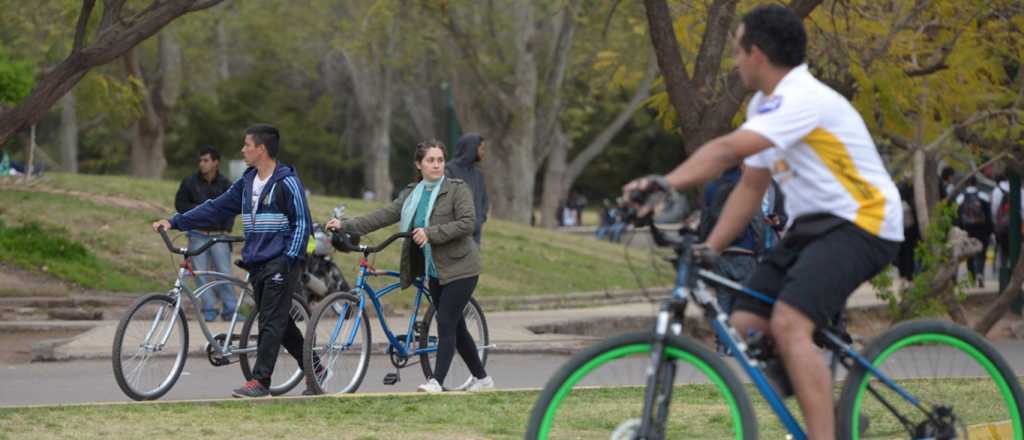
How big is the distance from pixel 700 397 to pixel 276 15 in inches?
1712

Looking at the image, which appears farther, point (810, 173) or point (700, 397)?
point (700, 397)

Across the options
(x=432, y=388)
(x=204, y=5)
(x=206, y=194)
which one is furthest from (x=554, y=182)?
(x=432, y=388)

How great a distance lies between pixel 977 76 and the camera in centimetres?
1809

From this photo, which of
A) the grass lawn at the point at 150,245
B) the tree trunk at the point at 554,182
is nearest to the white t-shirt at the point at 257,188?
the grass lawn at the point at 150,245

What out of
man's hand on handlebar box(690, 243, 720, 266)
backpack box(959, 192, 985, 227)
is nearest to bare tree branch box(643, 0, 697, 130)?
man's hand on handlebar box(690, 243, 720, 266)

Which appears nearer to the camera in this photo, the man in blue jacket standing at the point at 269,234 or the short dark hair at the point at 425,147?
the man in blue jacket standing at the point at 269,234

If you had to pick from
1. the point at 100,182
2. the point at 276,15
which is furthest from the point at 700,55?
the point at 276,15

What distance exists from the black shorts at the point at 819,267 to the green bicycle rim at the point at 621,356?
373 mm

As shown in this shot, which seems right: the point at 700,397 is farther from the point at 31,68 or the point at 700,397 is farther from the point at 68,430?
the point at 31,68

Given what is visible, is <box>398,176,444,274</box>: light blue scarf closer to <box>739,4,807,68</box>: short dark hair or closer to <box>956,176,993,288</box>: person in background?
<box>739,4,807,68</box>: short dark hair

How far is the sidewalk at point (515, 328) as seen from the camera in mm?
13492

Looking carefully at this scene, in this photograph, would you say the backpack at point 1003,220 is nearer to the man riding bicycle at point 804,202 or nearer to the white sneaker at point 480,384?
the white sneaker at point 480,384

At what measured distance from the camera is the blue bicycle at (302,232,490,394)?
10289 mm

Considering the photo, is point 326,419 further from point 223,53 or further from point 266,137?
point 223,53
